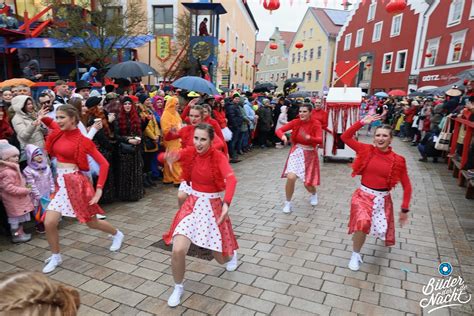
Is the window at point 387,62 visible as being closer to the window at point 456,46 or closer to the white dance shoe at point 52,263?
the window at point 456,46

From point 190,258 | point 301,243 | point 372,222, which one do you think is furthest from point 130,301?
point 372,222

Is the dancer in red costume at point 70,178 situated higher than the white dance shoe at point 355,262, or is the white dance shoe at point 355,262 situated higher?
the dancer in red costume at point 70,178

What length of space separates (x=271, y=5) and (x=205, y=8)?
7.72 metres

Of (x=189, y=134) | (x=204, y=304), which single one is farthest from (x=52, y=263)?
(x=189, y=134)

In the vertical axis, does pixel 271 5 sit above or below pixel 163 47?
below

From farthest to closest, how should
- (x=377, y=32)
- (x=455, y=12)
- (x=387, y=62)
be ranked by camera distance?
1. (x=377, y=32)
2. (x=387, y=62)
3. (x=455, y=12)

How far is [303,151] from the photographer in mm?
5535

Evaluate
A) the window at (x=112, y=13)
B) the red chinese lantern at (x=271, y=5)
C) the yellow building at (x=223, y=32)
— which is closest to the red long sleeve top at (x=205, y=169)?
the red chinese lantern at (x=271, y=5)

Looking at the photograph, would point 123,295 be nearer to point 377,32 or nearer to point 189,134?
point 189,134

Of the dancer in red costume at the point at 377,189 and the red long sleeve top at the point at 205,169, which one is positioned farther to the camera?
the dancer in red costume at the point at 377,189

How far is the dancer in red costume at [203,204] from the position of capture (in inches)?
120

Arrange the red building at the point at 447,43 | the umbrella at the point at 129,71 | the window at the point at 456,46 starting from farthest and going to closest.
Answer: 1. the window at the point at 456,46
2. the red building at the point at 447,43
3. the umbrella at the point at 129,71

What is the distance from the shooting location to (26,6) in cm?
1564

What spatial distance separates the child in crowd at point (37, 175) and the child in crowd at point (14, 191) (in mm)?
129
